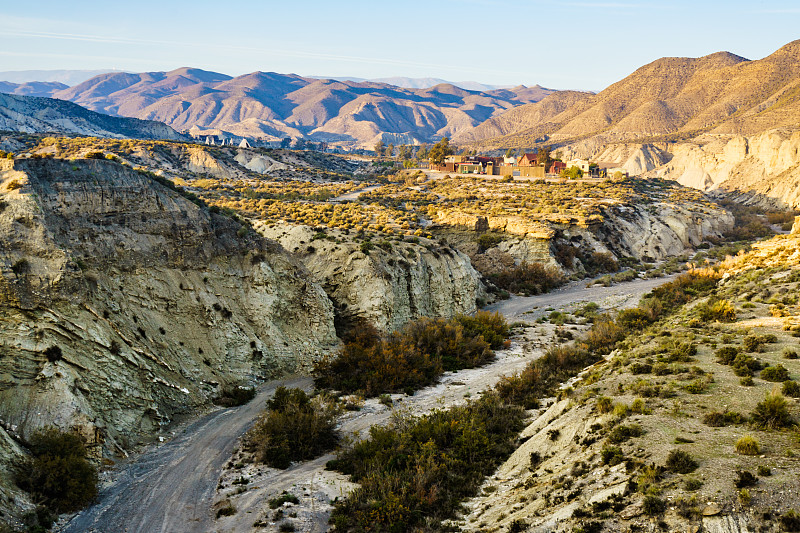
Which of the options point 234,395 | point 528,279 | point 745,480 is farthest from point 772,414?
point 528,279

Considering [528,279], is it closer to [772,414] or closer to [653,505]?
[772,414]

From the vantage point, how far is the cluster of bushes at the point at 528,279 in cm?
5319

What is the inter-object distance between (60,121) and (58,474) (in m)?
168

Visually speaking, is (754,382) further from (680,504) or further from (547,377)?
(547,377)

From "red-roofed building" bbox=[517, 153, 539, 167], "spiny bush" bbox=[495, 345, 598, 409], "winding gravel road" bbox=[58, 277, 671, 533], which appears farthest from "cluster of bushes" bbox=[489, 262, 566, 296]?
"red-roofed building" bbox=[517, 153, 539, 167]

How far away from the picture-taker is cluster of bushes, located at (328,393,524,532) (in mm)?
14672

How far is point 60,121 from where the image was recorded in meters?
145

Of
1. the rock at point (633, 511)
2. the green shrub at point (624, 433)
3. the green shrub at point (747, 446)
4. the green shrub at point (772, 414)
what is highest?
the green shrub at point (772, 414)

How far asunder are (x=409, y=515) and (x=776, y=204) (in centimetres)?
11916

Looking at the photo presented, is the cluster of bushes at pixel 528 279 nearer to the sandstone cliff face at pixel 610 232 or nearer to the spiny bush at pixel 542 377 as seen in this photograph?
the sandstone cliff face at pixel 610 232

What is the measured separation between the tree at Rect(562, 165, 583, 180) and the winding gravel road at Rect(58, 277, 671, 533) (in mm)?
93009

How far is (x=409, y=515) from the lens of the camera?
14633 millimetres

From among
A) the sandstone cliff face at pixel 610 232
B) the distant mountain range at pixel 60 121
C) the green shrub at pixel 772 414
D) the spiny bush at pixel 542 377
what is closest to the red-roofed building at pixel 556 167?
the sandstone cliff face at pixel 610 232

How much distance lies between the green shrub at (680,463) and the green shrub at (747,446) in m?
1.17
